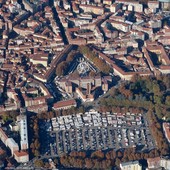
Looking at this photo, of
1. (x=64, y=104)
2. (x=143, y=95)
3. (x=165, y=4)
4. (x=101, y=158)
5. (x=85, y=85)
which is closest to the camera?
(x=101, y=158)

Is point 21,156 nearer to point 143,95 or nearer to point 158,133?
point 158,133

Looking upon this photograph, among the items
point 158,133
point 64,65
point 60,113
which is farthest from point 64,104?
point 158,133

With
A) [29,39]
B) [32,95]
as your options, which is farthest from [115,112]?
[29,39]

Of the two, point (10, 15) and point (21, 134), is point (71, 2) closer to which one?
point (10, 15)

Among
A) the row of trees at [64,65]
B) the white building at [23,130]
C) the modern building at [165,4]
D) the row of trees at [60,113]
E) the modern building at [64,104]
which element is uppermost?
the modern building at [165,4]

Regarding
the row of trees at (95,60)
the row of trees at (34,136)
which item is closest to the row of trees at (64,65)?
the row of trees at (95,60)

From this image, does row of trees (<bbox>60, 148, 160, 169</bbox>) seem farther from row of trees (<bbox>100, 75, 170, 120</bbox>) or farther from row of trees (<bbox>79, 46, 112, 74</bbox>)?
row of trees (<bbox>79, 46, 112, 74</bbox>)

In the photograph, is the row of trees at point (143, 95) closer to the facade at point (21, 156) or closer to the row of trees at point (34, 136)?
the row of trees at point (34, 136)
